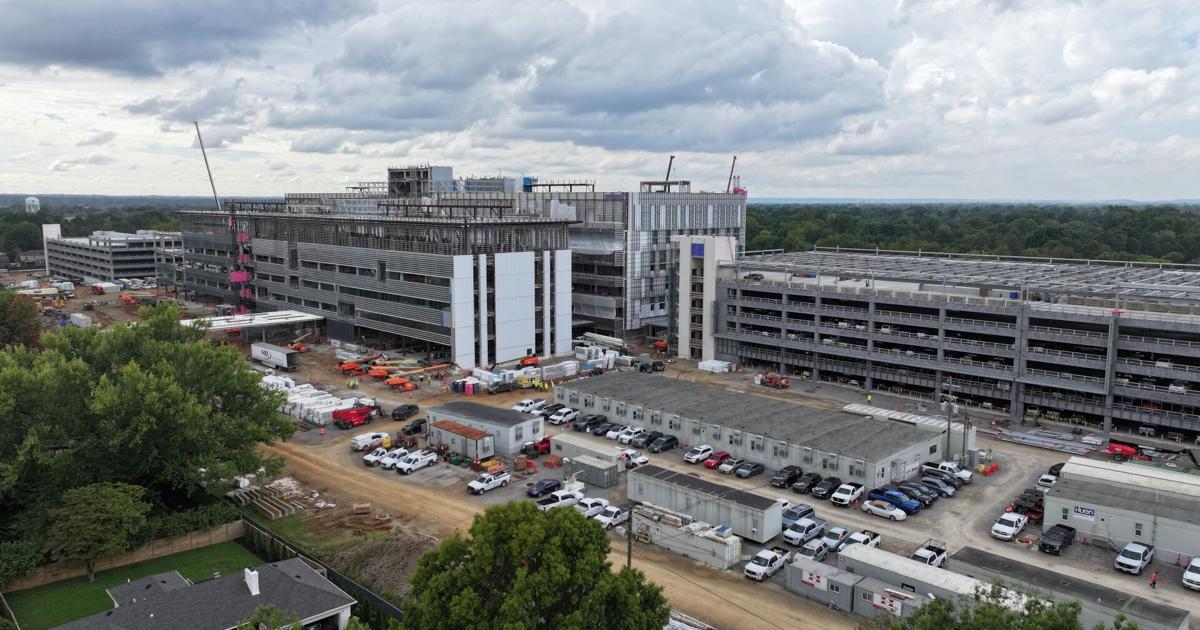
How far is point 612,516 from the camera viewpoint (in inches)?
1698

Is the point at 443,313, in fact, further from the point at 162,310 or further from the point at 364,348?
the point at 162,310

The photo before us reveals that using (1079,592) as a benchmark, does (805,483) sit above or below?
below

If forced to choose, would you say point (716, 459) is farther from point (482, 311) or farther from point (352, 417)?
point (482, 311)

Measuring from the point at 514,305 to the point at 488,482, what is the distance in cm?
3598

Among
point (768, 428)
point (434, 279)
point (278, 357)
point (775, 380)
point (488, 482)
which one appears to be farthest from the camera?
point (278, 357)

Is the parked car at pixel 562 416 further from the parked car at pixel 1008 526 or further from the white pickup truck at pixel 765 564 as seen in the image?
the parked car at pixel 1008 526

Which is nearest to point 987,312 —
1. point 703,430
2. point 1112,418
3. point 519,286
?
point 1112,418

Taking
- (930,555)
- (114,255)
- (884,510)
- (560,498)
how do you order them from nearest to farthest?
1. (930,555)
2. (884,510)
3. (560,498)
4. (114,255)

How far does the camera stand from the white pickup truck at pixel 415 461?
5153cm

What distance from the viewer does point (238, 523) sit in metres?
42.9

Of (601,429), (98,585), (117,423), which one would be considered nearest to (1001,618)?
(98,585)

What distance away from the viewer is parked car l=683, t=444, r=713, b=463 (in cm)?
5294

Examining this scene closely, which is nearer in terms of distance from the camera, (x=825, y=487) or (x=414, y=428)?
(x=825, y=487)

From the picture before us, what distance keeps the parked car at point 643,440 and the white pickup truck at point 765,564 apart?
1837cm
